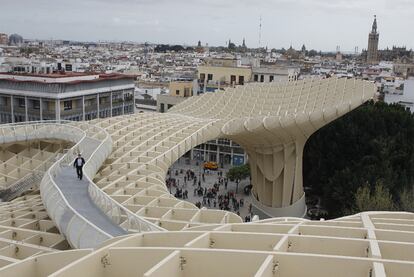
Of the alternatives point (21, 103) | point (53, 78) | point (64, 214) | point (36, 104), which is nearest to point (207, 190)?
point (53, 78)

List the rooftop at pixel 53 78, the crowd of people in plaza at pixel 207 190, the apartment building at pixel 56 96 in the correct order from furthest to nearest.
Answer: the rooftop at pixel 53 78, the apartment building at pixel 56 96, the crowd of people in plaza at pixel 207 190

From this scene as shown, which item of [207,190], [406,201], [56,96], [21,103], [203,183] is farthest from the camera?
[21,103]

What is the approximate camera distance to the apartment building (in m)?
53.7

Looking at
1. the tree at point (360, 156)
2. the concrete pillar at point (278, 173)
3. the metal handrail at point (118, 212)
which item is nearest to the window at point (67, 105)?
the concrete pillar at point (278, 173)

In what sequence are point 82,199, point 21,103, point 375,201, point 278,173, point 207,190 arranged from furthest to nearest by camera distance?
1. point 21,103
2. point 207,190
3. point 278,173
4. point 375,201
5. point 82,199

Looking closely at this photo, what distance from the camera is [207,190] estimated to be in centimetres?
4772

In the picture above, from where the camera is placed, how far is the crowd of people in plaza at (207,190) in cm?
4259

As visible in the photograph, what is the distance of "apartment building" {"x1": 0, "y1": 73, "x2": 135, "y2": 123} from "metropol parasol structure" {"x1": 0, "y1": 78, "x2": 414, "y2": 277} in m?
19.3

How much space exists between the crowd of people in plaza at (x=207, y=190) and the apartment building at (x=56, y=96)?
1292 cm

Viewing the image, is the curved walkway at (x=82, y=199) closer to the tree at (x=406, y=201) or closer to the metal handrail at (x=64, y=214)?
the metal handrail at (x=64, y=214)

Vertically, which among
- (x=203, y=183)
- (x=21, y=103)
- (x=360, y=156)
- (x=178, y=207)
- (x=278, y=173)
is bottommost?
(x=203, y=183)

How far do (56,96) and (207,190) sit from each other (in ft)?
62.9

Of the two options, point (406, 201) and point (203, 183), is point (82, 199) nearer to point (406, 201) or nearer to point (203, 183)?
point (406, 201)

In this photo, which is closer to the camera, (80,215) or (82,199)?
(80,215)
